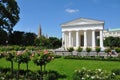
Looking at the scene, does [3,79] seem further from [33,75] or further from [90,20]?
[90,20]

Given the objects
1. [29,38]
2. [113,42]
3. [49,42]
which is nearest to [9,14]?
[29,38]

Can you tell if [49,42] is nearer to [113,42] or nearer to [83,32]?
[83,32]

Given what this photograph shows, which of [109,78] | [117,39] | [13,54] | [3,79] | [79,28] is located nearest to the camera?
[109,78]

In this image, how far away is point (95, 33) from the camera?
236 ft

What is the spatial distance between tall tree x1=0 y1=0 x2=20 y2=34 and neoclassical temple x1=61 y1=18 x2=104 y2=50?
60.9ft

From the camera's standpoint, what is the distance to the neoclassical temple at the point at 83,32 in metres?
68.0

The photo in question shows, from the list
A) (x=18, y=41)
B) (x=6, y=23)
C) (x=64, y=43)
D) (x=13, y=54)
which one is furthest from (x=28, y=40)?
(x=13, y=54)

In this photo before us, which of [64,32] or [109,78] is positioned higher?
[64,32]

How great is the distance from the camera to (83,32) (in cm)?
7312

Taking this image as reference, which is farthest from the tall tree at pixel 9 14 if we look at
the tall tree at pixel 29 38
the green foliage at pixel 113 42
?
the green foliage at pixel 113 42

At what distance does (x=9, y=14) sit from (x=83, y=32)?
2484 cm

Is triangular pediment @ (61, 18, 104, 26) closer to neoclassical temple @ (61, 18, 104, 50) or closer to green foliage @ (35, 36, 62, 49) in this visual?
neoclassical temple @ (61, 18, 104, 50)

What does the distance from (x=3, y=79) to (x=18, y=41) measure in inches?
2077

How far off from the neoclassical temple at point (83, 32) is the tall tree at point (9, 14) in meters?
18.6
